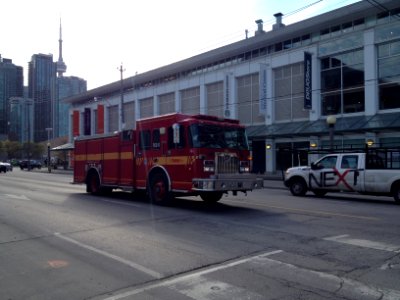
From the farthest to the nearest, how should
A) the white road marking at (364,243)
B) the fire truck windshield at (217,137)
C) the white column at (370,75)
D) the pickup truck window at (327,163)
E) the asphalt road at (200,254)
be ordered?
the white column at (370,75)
the pickup truck window at (327,163)
the fire truck windshield at (217,137)
the white road marking at (364,243)
the asphalt road at (200,254)

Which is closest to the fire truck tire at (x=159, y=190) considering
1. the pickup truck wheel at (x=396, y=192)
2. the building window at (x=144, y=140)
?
the building window at (x=144, y=140)

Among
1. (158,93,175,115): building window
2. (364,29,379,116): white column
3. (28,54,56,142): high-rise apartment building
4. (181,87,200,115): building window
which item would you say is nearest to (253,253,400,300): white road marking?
(364,29,379,116): white column

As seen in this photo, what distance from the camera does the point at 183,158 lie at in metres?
12.9

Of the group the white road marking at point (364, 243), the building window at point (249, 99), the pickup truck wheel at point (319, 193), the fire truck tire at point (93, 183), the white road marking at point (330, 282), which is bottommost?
the white road marking at point (330, 282)

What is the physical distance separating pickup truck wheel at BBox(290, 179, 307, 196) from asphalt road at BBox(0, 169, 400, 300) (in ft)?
18.6

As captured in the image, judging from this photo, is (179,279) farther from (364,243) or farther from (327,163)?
(327,163)

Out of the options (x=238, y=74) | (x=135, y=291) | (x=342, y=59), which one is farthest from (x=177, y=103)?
(x=135, y=291)

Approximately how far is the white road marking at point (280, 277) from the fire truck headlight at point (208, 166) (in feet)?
19.9

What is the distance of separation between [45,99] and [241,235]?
185ft

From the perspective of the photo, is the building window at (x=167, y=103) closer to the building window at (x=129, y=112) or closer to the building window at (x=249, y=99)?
the building window at (x=129, y=112)

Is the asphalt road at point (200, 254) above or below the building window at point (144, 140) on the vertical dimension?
below

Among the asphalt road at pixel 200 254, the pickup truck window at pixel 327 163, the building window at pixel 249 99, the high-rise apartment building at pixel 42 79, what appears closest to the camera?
the asphalt road at pixel 200 254

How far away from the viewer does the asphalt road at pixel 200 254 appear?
5.49 meters

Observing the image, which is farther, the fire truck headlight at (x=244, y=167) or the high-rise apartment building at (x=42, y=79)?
the high-rise apartment building at (x=42, y=79)
